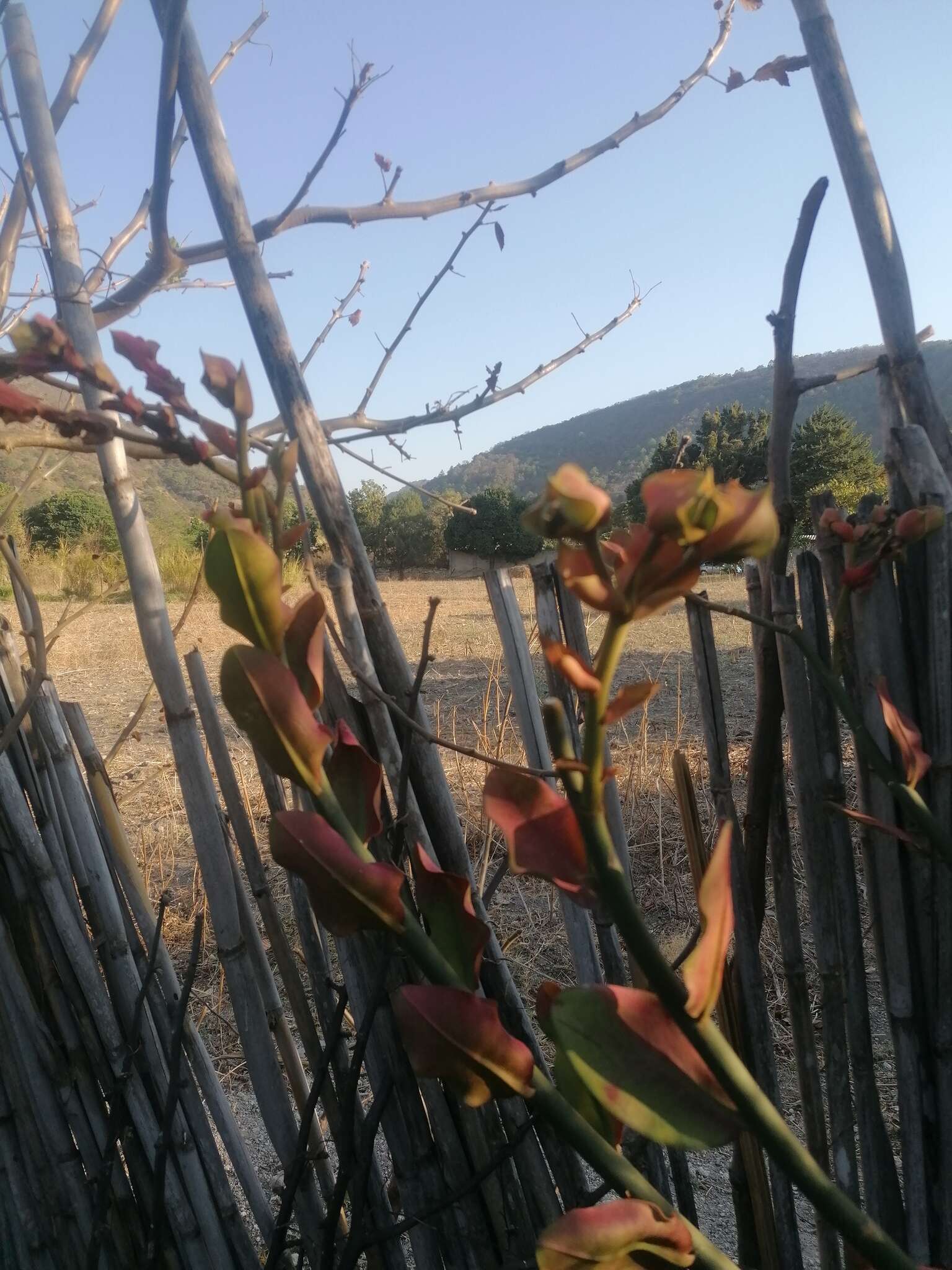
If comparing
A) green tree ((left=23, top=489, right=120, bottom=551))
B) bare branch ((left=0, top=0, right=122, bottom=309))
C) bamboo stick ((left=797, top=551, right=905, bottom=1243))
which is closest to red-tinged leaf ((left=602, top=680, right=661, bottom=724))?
bamboo stick ((left=797, top=551, right=905, bottom=1243))

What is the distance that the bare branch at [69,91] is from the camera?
130 centimetres

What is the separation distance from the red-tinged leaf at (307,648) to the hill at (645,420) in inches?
665

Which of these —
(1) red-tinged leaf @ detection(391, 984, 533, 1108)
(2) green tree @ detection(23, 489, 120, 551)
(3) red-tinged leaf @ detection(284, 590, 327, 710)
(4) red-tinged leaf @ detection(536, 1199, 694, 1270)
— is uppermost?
(2) green tree @ detection(23, 489, 120, 551)

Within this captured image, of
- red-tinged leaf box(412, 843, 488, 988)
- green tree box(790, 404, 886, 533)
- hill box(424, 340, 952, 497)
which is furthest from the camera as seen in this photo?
hill box(424, 340, 952, 497)

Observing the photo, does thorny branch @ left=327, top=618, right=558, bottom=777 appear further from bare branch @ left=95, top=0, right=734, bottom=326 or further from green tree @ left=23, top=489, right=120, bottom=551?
green tree @ left=23, top=489, right=120, bottom=551

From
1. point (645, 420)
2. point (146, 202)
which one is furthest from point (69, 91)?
point (645, 420)

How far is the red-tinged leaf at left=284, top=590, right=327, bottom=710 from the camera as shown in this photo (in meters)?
0.24

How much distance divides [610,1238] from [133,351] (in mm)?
310

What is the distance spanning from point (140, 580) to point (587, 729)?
68 cm

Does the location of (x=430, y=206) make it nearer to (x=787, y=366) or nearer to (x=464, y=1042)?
(x=787, y=366)

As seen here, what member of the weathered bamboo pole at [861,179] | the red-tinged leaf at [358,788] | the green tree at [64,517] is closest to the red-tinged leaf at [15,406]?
the red-tinged leaf at [358,788]

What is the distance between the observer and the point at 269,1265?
27.7 inches

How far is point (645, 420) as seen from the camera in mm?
26031

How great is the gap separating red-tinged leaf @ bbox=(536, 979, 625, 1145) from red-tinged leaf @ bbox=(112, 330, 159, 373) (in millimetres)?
249
